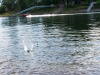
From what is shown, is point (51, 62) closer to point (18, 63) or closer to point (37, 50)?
point (18, 63)

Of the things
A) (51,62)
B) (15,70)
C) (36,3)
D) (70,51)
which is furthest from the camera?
(36,3)

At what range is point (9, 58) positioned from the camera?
2220cm

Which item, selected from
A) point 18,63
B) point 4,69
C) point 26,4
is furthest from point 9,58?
point 26,4

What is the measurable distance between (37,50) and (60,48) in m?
2.41

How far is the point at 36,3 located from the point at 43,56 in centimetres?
17579

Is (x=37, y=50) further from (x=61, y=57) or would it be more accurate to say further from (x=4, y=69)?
(x=4, y=69)

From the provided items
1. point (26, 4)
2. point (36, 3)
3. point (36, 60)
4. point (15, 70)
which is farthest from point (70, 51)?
point (36, 3)

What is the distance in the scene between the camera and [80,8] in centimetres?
14350

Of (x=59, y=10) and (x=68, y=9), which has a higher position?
(x=68, y=9)

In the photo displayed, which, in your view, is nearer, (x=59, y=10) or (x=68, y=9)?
(x=68, y=9)

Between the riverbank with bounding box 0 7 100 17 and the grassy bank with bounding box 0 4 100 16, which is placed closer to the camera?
the riverbank with bounding box 0 7 100 17

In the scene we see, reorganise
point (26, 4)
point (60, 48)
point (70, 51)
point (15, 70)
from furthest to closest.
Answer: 1. point (26, 4)
2. point (60, 48)
3. point (70, 51)
4. point (15, 70)

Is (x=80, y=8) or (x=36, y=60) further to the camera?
(x=80, y=8)

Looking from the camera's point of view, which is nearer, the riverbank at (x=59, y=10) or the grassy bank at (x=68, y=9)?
the riverbank at (x=59, y=10)
